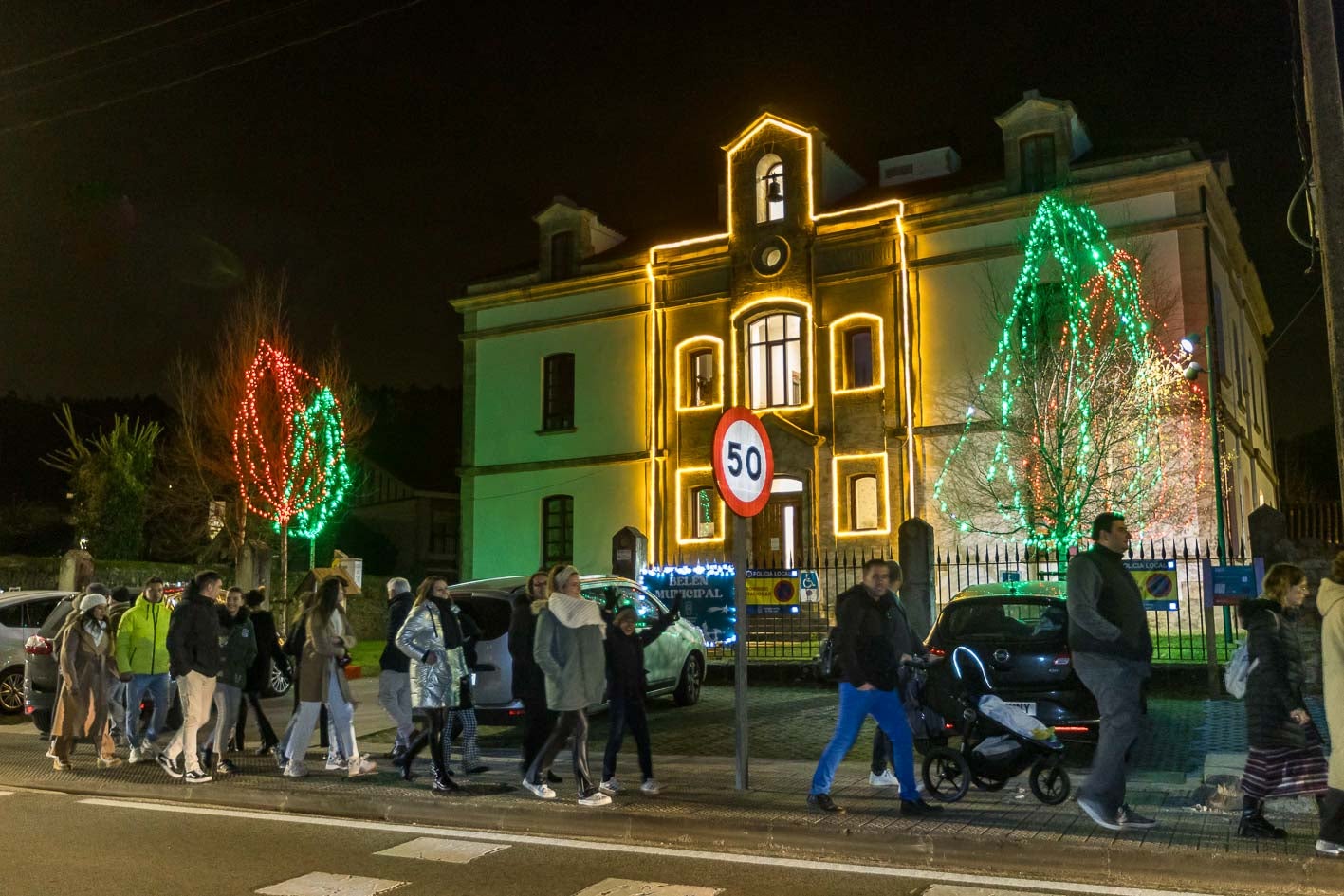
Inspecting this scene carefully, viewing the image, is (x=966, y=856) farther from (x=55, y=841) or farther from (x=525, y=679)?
(x=55, y=841)

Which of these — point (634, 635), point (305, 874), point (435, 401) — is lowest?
point (305, 874)

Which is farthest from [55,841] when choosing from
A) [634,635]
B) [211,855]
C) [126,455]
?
[126,455]

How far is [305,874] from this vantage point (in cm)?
693

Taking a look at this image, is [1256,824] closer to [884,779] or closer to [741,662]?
[884,779]

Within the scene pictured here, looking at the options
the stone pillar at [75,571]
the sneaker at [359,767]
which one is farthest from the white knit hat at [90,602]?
the stone pillar at [75,571]

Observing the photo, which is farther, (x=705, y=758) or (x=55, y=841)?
(x=705, y=758)

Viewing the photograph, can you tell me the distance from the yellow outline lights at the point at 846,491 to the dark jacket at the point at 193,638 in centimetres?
1871

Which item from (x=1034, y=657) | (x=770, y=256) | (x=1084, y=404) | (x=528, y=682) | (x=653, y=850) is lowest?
(x=653, y=850)

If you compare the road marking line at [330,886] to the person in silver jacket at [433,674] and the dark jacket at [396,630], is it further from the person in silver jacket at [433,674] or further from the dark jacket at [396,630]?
the dark jacket at [396,630]

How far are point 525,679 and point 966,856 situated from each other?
391cm

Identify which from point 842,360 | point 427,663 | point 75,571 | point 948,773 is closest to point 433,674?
point 427,663

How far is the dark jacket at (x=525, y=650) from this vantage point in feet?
31.1

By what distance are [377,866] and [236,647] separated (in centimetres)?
442

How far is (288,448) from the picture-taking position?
1047 inches
